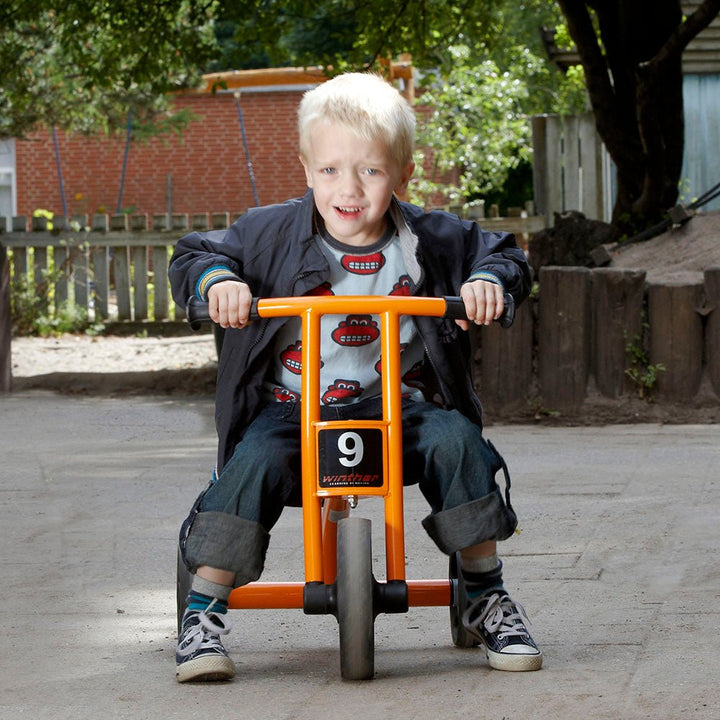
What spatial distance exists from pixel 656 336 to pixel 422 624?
4.40 metres

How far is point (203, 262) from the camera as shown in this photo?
316cm

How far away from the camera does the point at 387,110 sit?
3.10 metres

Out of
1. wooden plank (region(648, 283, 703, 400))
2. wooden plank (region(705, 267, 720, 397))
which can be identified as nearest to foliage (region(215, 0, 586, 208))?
wooden plank (region(648, 283, 703, 400))

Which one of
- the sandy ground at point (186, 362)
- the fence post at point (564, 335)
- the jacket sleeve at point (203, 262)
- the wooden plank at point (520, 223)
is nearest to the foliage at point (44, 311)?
the sandy ground at point (186, 362)

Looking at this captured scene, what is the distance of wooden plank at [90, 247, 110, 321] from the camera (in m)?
14.7

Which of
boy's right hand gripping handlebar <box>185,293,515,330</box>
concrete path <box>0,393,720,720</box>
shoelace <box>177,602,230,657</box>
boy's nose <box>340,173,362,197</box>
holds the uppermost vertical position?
boy's nose <box>340,173,362,197</box>

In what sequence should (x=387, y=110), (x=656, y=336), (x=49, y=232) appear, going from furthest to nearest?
1. (x=49, y=232)
2. (x=656, y=336)
3. (x=387, y=110)

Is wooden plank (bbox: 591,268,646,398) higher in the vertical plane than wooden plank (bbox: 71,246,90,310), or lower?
lower

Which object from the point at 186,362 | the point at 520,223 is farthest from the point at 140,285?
the point at 520,223

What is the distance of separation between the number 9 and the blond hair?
2.15 ft

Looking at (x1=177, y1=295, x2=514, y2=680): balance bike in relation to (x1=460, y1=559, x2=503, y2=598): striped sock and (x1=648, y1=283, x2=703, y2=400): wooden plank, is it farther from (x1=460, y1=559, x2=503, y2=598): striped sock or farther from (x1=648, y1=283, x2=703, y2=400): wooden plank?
(x1=648, y1=283, x2=703, y2=400): wooden plank

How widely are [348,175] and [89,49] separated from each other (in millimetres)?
9383

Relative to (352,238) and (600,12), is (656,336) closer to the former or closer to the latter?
(600,12)

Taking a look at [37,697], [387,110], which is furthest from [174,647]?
[387,110]
